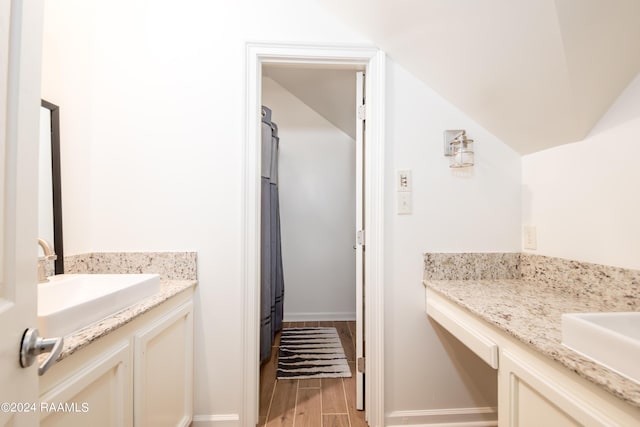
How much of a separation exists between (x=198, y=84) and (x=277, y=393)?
1907mm

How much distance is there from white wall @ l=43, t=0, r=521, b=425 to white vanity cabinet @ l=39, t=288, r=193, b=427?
5.7 inches

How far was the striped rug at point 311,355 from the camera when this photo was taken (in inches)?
80.7

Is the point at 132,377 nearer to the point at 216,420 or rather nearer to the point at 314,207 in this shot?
the point at 216,420

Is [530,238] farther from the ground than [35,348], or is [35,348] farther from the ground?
[530,238]

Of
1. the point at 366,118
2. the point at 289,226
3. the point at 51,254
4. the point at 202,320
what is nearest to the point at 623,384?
the point at 366,118

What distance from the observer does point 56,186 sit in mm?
1315

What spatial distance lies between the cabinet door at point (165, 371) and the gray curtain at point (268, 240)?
0.75 m

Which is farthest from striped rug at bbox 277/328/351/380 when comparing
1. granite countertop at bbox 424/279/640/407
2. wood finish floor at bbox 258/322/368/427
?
granite countertop at bbox 424/279/640/407

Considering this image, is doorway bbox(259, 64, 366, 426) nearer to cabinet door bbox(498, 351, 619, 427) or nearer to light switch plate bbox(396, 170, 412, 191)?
light switch plate bbox(396, 170, 412, 191)

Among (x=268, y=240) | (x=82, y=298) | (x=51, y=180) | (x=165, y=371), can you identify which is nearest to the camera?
(x=82, y=298)

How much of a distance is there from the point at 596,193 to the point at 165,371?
76.8 inches

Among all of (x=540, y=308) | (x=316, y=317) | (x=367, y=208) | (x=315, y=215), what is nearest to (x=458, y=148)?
(x=367, y=208)

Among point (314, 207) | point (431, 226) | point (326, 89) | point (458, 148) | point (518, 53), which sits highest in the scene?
point (326, 89)

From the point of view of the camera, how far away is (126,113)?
1493mm
